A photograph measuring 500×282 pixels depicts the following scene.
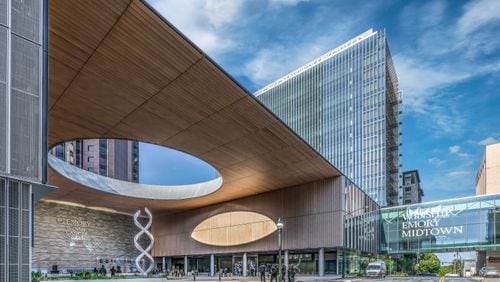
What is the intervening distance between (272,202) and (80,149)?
73.3 meters

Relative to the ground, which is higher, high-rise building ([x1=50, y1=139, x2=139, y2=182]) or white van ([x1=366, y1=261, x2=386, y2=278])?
high-rise building ([x1=50, y1=139, x2=139, y2=182])

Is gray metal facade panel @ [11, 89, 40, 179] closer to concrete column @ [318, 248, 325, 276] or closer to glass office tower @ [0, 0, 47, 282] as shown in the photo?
glass office tower @ [0, 0, 47, 282]

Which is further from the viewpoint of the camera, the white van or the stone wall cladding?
the stone wall cladding

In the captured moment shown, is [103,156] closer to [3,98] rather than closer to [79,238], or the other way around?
[79,238]

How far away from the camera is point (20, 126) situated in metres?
10.2

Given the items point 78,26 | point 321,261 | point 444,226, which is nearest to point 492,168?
point 444,226

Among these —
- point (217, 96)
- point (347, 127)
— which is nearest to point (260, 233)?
point (217, 96)

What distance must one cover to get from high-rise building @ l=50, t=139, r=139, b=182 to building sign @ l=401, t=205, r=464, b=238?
65.0 metres

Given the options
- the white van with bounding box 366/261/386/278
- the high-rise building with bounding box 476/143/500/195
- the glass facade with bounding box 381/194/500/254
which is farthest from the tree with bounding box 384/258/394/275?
the high-rise building with bounding box 476/143/500/195

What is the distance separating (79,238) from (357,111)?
60.2 meters

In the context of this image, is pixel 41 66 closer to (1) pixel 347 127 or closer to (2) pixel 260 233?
(2) pixel 260 233

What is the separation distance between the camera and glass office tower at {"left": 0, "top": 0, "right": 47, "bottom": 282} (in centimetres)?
971

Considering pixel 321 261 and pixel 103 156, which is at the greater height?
pixel 103 156

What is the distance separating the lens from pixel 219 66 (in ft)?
60.3
